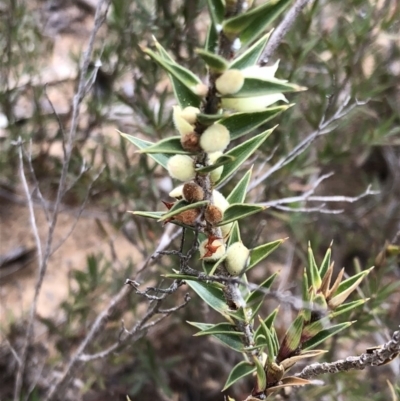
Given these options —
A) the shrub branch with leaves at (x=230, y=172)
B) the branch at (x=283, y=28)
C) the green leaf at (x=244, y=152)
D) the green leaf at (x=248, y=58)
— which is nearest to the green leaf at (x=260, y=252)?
the shrub branch with leaves at (x=230, y=172)

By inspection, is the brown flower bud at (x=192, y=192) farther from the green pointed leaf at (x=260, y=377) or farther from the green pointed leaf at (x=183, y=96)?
the green pointed leaf at (x=260, y=377)

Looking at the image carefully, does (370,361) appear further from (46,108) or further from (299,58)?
(46,108)

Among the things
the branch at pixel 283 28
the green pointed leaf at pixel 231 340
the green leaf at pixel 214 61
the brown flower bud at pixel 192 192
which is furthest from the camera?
the branch at pixel 283 28

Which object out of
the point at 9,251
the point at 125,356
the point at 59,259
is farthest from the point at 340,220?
the point at 9,251

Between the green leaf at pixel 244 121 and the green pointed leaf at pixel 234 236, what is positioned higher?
the green leaf at pixel 244 121

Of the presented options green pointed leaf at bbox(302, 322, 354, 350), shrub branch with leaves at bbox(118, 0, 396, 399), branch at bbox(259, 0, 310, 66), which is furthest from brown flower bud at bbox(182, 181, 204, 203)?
branch at bbox(259, 0, 310, 66)

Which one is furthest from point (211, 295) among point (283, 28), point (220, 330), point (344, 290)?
point (283, 28)

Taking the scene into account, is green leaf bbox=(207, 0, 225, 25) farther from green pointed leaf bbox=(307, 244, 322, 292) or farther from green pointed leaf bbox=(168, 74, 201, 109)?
green pointed leaf bbox=(307, 244, 322, 292)

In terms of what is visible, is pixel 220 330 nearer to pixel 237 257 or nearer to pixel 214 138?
pixel 237 257
